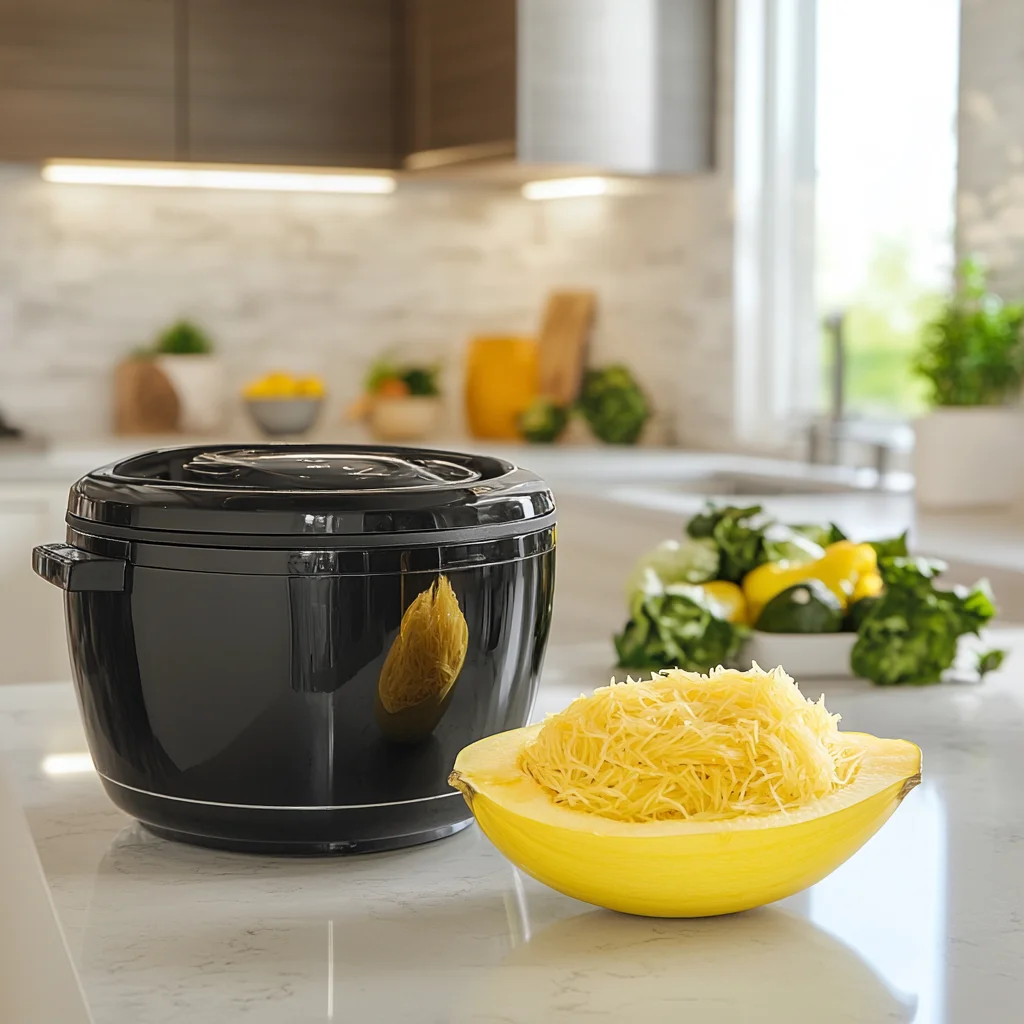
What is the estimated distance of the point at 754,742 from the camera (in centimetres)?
69

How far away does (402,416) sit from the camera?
3.97 m

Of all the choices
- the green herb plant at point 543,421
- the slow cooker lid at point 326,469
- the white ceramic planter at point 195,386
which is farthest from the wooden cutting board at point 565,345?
the slow cooker lid at point 326,469

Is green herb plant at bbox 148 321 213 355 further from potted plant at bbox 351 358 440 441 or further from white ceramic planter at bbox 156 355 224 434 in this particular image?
potted plant at bbox 351 358 440 441

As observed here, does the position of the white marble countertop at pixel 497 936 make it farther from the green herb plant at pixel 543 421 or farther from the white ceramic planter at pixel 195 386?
the white ceramic planter at pixel 195 386

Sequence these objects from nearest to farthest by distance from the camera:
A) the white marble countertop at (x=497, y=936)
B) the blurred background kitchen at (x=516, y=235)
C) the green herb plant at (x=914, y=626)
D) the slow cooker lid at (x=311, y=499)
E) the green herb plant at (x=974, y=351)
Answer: the white marble countertop at (x=497, y=936)
the slow cooker lid at (x=311, y=499)
the green herb plant at (x=914, y=626)
the green herb plant at (x=974, y=351)
the blurred background kitchen at (x=516, y=235)

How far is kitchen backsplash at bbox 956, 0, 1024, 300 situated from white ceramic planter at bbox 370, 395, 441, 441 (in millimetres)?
1557

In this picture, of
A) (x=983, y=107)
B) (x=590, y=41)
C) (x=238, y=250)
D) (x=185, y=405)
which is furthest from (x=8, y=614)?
(x=983, y=107)

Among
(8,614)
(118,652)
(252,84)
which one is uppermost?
(252,84)

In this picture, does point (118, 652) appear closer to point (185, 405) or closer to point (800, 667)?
point (800, 667)

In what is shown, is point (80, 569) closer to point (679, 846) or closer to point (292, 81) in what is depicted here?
point (679, 846)

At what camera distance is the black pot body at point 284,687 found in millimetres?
745

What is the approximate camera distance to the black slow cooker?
0.74 metres

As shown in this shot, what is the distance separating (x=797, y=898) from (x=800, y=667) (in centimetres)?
52

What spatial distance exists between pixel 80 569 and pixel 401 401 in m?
3.19
